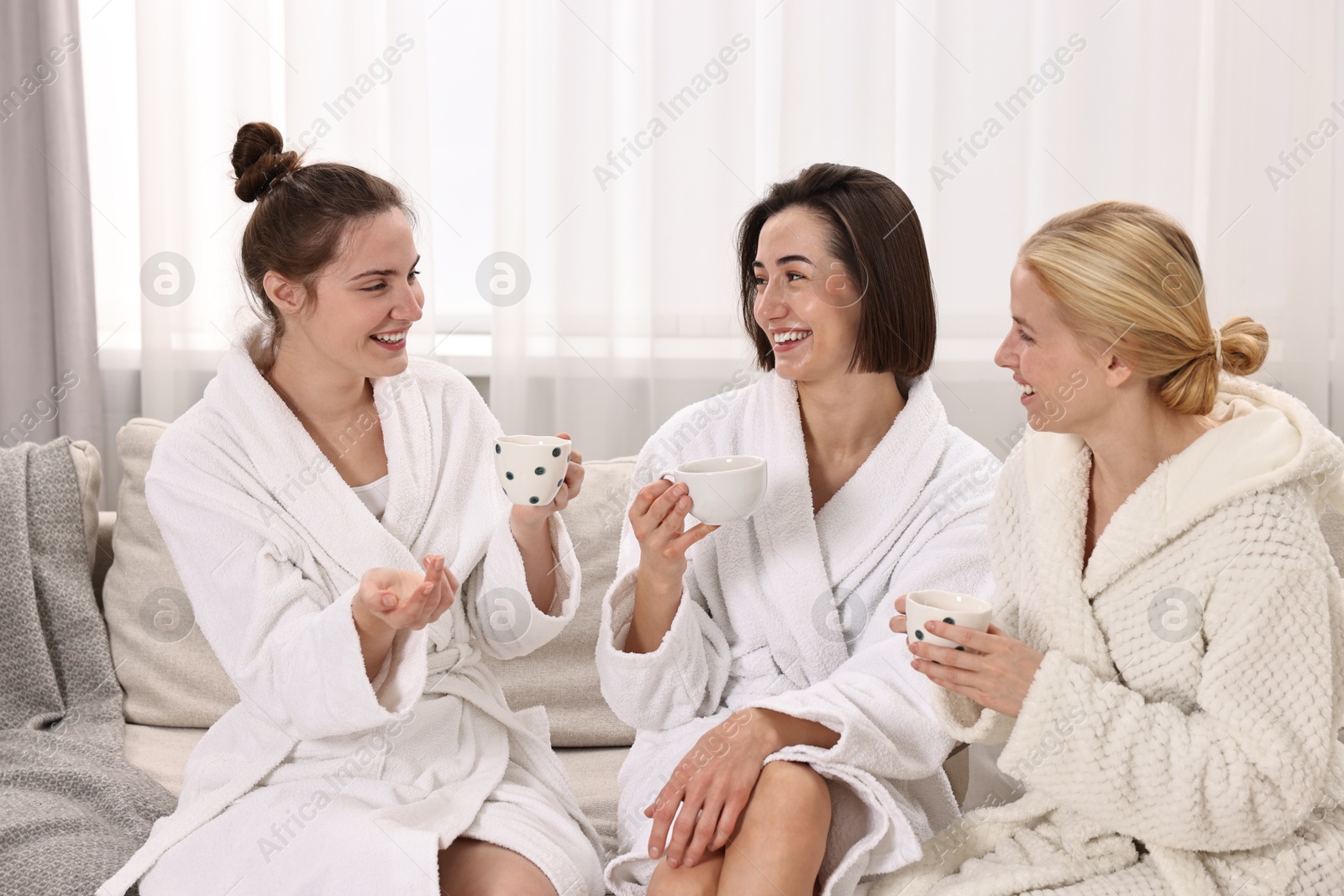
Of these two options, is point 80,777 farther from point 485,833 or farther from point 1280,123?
point 1280,123

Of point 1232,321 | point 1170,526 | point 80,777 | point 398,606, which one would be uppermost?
point 1232,321

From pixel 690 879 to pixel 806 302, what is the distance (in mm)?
829

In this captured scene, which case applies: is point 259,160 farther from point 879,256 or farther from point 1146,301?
point 1146,301

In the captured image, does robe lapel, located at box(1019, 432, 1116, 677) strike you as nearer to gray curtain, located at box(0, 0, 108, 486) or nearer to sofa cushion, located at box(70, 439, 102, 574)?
sofa cushion, located at box(70, 439, 102, 574)

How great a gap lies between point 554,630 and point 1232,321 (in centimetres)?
102

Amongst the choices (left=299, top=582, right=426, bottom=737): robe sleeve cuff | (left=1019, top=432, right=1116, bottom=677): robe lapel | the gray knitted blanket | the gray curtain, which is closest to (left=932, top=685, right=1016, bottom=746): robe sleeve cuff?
(left=1019, top=432, right=1116, bottom=677): robe lapel

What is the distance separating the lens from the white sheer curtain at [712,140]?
105 inches

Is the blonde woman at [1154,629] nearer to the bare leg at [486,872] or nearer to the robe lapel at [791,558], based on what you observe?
the robe lapel at [791,558]

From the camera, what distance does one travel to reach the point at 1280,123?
267 cm

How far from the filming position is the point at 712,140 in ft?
8.86

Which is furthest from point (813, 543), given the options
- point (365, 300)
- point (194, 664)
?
point (194, 664)

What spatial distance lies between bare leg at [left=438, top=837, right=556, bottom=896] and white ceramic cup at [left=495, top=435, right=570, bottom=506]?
0.46 meters

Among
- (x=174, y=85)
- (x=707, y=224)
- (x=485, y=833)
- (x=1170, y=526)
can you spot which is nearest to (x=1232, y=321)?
(x=1170, y=526)

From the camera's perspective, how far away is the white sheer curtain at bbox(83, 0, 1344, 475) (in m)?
2.67
